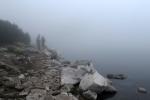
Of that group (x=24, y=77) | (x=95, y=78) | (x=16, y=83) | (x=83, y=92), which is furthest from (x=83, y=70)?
(x=16, y=83)

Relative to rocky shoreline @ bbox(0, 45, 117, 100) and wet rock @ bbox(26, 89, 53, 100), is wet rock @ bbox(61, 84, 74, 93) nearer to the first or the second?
rocky shoreline @ bbox(0, 45, 117, 100)

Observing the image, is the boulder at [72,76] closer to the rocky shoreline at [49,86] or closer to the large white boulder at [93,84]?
the rocky shoreline at [49,86]

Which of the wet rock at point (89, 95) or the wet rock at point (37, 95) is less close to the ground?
the wet rock at point (37, 95)

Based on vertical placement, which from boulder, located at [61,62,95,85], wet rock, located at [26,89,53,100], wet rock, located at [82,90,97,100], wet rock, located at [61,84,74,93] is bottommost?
wet rock, located at [82,90,97,100]

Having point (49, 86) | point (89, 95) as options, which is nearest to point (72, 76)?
point (89, 95)

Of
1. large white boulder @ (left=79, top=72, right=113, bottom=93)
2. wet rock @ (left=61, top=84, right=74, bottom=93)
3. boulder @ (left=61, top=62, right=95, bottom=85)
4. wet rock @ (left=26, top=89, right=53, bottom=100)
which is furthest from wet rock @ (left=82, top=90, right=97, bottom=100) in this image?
wet rock @ (left=26, top=89, right=53, bottom=100)

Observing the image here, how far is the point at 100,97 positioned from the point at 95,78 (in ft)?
7.01

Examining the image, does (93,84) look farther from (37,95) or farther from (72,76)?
(37,95)

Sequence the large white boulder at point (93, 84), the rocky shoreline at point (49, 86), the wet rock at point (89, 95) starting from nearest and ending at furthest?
the rocky shoreline at point (49, 86) → the wet rock at point (89, 95) → the large white boulder at point (93, 84)

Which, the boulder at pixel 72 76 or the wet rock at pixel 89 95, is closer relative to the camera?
the wet rock at pixel 89 95

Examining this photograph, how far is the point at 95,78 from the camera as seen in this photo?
21734 millimetres

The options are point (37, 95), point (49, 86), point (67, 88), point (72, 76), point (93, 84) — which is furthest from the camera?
point (72, 76)

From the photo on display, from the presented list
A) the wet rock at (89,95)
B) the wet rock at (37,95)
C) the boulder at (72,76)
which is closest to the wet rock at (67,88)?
the boulder at (72,76)

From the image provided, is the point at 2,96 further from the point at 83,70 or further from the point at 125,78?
the point at 125,78
